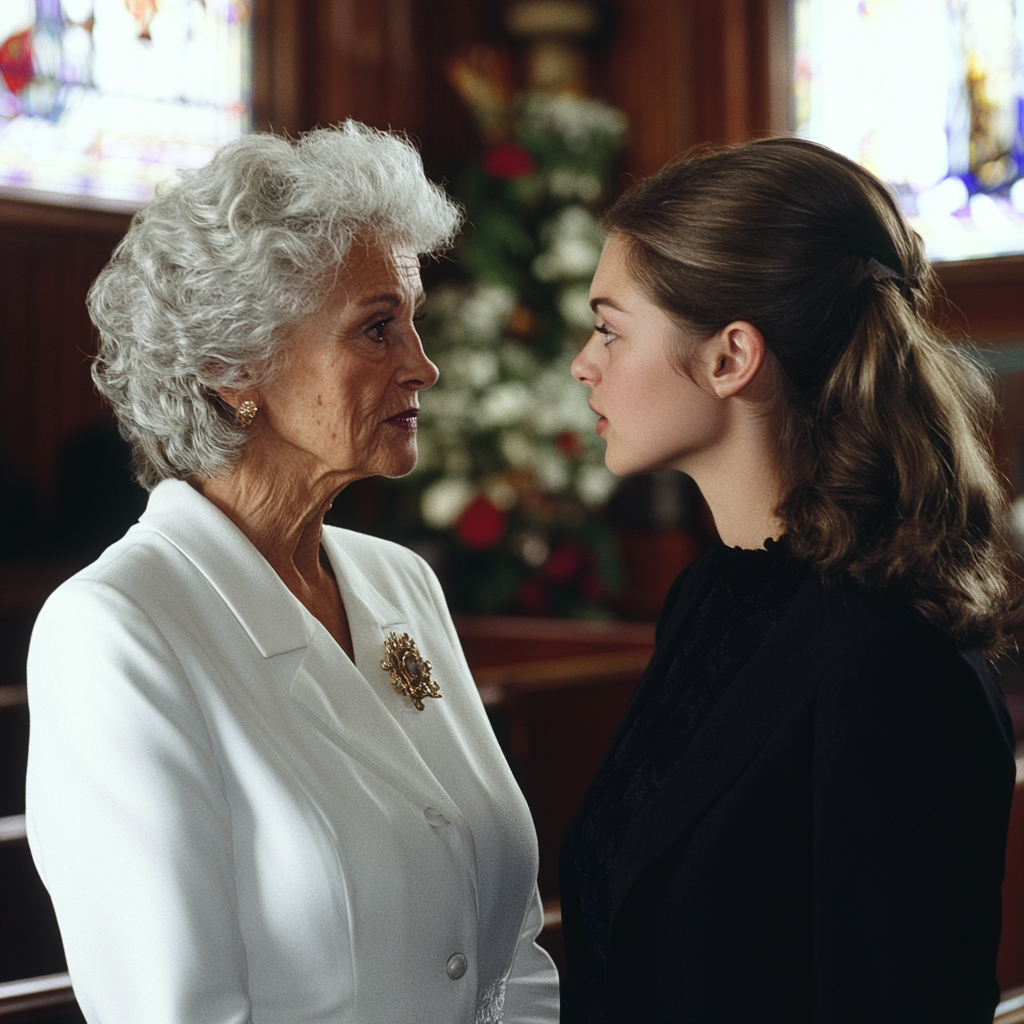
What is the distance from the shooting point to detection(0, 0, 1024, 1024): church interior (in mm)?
5012

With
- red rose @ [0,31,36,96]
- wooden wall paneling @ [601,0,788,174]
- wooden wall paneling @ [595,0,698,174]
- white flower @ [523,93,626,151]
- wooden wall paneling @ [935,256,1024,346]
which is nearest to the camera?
red rose @ [0,31,36,96]

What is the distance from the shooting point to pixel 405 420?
170cm

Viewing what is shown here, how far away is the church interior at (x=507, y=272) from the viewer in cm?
501

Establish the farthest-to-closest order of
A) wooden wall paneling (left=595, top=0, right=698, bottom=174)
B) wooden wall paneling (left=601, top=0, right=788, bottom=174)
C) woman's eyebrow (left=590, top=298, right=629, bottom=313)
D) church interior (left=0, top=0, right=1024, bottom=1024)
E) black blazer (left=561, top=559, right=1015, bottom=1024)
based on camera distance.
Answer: wooden wall paneling (left=595, top=0, right=698, bottom=174), wooden wall paneling (left=601, top=0, right=788, bottom=174), church interior (left=0, top=0, right=1024, bottom=1024), woman's eyebrow (left=590, top=298, right=629, bottom=313), black blazer (left=561, top=559, right=1015, bottom=1024)

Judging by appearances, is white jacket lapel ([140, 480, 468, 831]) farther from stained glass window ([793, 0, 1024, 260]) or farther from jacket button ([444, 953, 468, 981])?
stained glass window ([793, 0, 1024, 260])

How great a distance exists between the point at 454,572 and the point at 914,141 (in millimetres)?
2860

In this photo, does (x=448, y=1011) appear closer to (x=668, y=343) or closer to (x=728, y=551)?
(x=728, y=551)

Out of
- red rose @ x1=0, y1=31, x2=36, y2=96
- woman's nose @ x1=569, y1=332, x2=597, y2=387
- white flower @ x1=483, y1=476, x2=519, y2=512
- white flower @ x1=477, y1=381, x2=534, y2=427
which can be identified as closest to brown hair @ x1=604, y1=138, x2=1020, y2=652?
woman's nose @ x1=569, y1=332, x2=597, y2=387

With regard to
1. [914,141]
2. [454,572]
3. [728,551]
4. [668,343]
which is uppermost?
[914,141]

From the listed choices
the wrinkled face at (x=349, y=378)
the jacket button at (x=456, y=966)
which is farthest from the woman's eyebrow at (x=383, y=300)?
the jacket button at (x=456, y=966)

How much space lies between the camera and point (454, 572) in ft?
18.1

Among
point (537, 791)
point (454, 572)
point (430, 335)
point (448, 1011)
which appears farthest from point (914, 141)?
point (448, 1011)

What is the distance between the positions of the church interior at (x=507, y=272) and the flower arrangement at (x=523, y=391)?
0.01m

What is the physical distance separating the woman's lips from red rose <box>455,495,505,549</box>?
139 inches
